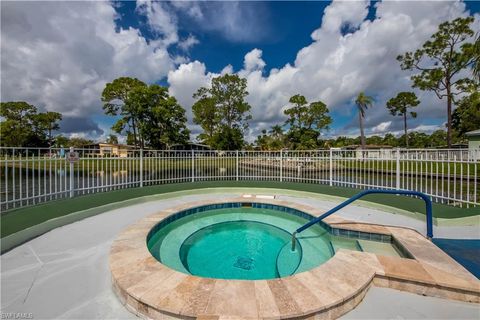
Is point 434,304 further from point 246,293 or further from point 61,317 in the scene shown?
point 61,317

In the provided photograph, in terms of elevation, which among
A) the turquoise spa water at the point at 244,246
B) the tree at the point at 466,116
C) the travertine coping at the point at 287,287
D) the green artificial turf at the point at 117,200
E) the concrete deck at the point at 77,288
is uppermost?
the tree at the point at 466,116

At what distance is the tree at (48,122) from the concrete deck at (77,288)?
47.6m

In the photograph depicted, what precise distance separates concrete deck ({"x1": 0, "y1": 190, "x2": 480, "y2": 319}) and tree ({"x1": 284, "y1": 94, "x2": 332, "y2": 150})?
27.7 meters

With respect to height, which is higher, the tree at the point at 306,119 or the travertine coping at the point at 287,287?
the tree at the point at 306,119

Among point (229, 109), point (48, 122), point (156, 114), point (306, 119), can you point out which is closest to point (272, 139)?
point (306, 119)

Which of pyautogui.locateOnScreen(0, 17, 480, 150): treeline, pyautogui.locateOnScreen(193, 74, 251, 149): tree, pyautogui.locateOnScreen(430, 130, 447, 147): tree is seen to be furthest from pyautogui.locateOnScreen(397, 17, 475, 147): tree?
pyautogui.locateOnScreen(430, 130, 447, 147): tree

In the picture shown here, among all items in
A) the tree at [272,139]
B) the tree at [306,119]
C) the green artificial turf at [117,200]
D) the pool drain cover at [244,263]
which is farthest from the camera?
the tree at [272,139]

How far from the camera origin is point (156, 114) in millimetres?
13359

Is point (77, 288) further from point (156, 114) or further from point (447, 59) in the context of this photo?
point (447, 59)

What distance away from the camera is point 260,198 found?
6.73 meters

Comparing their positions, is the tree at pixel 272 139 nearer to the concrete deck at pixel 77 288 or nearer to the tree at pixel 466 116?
the tree at pixel 466 116

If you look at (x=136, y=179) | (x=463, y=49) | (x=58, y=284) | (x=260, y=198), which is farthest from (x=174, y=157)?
(x=463, y=49)

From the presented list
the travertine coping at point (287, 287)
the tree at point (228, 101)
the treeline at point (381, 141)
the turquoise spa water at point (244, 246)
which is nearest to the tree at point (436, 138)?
the treeline at point (381, 141)

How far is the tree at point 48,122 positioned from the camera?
37219mm
